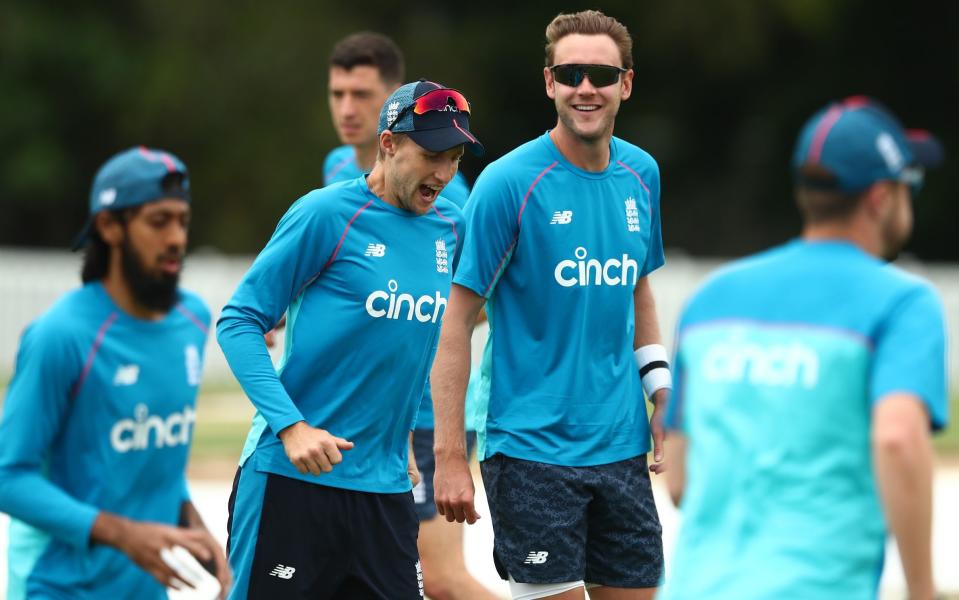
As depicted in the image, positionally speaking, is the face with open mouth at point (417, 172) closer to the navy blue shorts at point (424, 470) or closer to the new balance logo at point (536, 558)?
the new balance logo at point (536, 558)

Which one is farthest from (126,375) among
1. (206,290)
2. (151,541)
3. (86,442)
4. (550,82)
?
(206,290)

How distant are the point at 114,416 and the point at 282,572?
2.96 ft

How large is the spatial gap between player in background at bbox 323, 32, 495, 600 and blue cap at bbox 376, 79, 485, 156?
4.89 ft

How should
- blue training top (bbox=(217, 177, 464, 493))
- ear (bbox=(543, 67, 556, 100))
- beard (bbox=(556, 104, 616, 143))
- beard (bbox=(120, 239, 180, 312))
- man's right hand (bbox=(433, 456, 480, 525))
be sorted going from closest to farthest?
beard (bbox=(120, 239, 180, 312))
blue training top (bbox=(217, 177, 464, 493))
man's right hand (bbox=(433, 456, 480, 525))
beard (bbox=(556, 104, 616, 143))
ear (bbox=(543, 67, 556, 100))

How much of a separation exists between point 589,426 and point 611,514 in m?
0.34

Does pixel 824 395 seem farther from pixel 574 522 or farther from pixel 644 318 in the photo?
pixel 644 318

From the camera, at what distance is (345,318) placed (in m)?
5.24

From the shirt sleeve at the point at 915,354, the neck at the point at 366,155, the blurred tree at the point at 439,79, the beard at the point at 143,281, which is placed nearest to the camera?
the shirt sleeve at the point at 915,354

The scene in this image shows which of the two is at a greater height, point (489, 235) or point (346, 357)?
point (489, 235)

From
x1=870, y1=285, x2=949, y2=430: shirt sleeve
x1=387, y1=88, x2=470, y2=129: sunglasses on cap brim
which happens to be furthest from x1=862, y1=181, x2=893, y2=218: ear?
x1=387, y1=88, x2=470, y2=129: sunglasses on cap brim

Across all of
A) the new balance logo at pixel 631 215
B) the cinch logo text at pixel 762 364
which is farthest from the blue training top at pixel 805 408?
the new balance logo at pixel 631 215

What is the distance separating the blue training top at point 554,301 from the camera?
5.72 metres

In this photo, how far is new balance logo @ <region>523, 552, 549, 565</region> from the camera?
568 centimetres

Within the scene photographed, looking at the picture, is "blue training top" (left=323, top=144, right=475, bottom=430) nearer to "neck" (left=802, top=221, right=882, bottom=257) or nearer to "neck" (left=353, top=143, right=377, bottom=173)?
"neck" (left=353, top=143, right=377, bottom=173)
